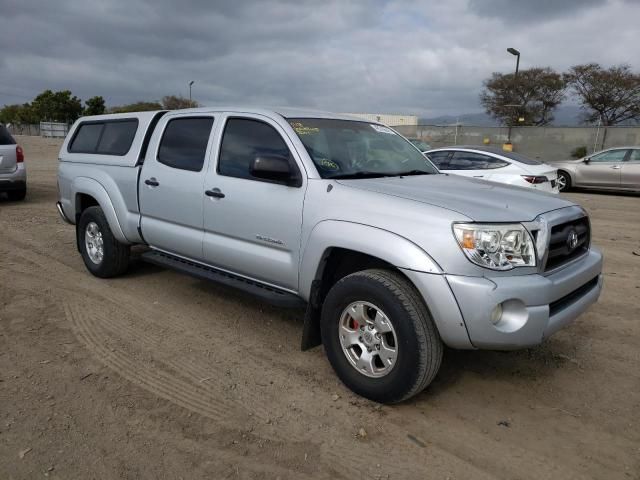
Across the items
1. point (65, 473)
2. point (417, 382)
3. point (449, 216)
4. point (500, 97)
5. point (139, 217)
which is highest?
point (500, 97)

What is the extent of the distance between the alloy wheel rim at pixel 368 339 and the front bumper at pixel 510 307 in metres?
0.47

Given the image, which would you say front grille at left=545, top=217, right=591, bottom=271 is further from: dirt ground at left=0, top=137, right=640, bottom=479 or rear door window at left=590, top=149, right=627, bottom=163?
rear door window at left=590, top=149, right=627, bottom=163

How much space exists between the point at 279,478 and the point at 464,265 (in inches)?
58.4

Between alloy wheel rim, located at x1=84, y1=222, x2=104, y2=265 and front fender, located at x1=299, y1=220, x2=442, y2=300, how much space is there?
117 inches

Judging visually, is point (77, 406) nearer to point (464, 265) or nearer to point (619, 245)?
point (464, 265)

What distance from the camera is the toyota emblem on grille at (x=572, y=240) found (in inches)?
130

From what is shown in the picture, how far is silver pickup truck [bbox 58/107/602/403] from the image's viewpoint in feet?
9.43

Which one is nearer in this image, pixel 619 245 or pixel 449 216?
pixel 449 216

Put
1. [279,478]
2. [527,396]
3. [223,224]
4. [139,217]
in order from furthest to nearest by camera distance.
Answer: [139,217] < [223,224] < [527,396] < [279,478]

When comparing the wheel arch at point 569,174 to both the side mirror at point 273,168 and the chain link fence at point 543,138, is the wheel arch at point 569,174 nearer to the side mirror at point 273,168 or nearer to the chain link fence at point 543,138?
the chain link fence at point 543,138

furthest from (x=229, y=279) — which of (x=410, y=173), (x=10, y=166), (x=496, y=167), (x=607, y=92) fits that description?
(x=607, y=92)

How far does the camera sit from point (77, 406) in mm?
3154

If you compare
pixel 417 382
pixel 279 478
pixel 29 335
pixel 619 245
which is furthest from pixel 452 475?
pixel 619 245

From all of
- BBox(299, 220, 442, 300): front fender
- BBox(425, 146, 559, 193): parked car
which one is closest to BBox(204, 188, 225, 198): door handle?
BBox(299, 220, 442, 300): front fender
